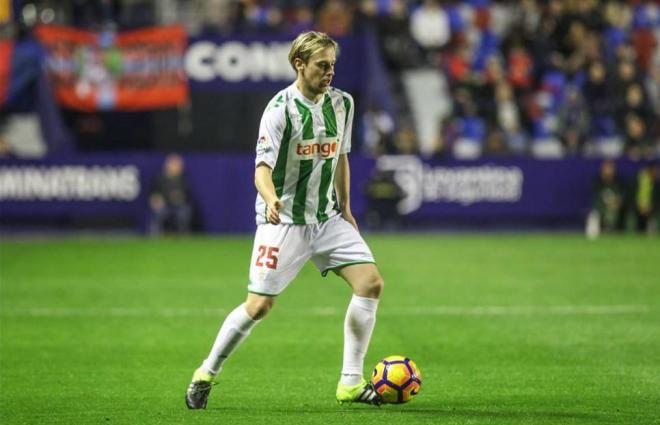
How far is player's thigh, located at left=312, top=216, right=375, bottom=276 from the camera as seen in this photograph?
7.74 metres

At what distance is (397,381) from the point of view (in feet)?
25.5

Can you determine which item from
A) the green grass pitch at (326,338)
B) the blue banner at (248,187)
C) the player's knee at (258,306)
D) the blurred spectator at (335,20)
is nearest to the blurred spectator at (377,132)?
the blue banner at (248,187)

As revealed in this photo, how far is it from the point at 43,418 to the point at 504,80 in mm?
20787

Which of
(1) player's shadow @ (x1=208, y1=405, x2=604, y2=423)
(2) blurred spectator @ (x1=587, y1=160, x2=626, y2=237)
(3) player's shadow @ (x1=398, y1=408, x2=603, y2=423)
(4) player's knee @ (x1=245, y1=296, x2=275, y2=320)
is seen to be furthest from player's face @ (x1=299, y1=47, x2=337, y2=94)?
(2) blurred spectator @ (x1=587, y1=160, x2=626, y2=237)

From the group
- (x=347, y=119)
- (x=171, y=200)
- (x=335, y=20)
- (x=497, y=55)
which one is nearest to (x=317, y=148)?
(x=347, y=119)

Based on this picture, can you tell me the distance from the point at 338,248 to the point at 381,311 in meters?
5.24

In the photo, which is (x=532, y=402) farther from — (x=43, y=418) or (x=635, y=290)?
(x=635, y=290)

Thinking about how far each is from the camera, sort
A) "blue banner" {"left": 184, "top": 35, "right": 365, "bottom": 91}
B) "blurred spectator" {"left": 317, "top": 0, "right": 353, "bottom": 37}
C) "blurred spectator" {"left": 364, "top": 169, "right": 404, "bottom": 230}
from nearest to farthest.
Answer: "blue banner" {"left": 184, "top": 35, "right": 365, "bottom": 91} → "blurred spectator" {"left": 364, "top": 169, "right": 404, "bottom": 230} → "blurred spectator" {"left": 317, "top": 0, "right": 353, "bottom": 37}

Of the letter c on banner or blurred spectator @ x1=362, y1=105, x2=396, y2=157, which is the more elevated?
the letter c on banner

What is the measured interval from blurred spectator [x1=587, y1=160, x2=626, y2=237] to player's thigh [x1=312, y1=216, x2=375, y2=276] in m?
16.4

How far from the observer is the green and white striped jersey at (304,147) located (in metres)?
7.60

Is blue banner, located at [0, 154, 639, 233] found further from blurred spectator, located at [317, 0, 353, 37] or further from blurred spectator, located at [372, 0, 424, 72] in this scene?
blurred spectator, located at [372, 0, 424, 72]

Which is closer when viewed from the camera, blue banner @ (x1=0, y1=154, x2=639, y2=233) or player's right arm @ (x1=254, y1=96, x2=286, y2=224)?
player's right arm @ (x1=254, y1=96, x2=286, y2=224)

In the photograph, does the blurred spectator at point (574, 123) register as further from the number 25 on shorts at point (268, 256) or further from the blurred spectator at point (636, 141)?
the number 25 on shorts at point (268, 256)
